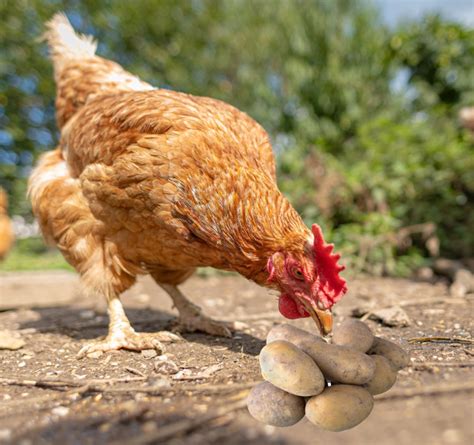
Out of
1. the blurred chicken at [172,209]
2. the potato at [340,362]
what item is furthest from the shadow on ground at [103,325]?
the potato at [340,362]

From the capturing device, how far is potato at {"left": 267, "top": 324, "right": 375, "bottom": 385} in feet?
6.16

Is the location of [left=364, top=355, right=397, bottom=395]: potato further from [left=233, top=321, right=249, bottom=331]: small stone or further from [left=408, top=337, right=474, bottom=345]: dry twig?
[left=233, top=321, right=249, bottom=331]: small stone

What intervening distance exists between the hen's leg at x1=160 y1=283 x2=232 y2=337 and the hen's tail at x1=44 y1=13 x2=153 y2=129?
150cm

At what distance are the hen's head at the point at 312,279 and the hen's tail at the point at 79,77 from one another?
197 cm

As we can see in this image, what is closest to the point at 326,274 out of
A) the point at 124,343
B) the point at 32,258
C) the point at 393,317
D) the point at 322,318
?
the point at 322,318

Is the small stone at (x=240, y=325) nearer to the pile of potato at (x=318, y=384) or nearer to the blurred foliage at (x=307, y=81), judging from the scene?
the pile of potato at (x=318, y=384)

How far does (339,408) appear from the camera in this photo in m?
1.76

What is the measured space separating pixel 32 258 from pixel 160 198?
6383mm

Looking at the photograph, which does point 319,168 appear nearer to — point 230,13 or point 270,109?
point 270,109

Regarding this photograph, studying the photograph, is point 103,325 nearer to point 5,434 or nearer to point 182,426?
point 5,434

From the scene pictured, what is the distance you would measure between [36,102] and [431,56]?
8.52m

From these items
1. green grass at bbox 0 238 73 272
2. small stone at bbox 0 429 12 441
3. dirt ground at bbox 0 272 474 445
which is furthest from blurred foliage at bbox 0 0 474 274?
small stone at bbox 0 429 12 441

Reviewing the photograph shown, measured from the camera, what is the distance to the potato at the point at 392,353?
2092mm

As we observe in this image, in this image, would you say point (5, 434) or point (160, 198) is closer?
point (5, 434)
